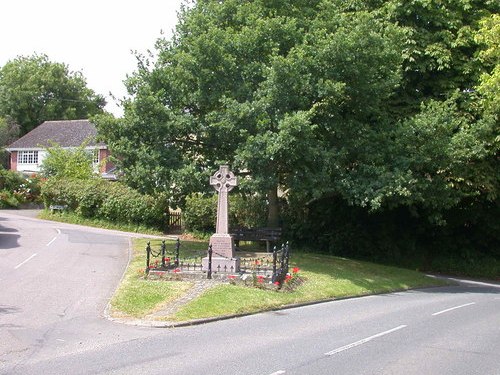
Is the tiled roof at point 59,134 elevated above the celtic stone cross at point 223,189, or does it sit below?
above

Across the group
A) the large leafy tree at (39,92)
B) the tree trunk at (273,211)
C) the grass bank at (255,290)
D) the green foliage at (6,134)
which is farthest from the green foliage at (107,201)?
the large leafy tree at (39,92)

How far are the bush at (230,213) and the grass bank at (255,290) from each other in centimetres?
579

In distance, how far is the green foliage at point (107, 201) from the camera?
30969 millimetres

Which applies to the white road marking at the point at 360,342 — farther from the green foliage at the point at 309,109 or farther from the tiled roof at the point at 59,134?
the tiled roof at the point at 59,134

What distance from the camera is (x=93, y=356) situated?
8.66 meters

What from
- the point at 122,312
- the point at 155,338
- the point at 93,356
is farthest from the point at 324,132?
the point at 93,356

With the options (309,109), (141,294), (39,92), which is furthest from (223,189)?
(39,92)

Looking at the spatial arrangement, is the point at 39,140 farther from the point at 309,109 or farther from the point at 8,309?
the point at 8,309

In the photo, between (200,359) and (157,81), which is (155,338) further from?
A: (157,81)

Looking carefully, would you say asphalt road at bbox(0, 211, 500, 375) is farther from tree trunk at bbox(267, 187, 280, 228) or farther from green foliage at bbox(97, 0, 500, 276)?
tree trunk at bbox(267, 187, 280, 228)

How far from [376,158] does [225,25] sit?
7956 mm

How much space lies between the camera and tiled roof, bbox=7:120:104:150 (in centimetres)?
6241

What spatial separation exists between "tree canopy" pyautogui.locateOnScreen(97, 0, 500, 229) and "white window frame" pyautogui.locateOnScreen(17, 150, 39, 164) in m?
46.5

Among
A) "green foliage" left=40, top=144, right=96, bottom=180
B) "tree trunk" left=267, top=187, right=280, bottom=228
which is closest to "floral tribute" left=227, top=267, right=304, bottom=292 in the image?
"tree trunk" left=267, top=187, right=280, bottom=228
